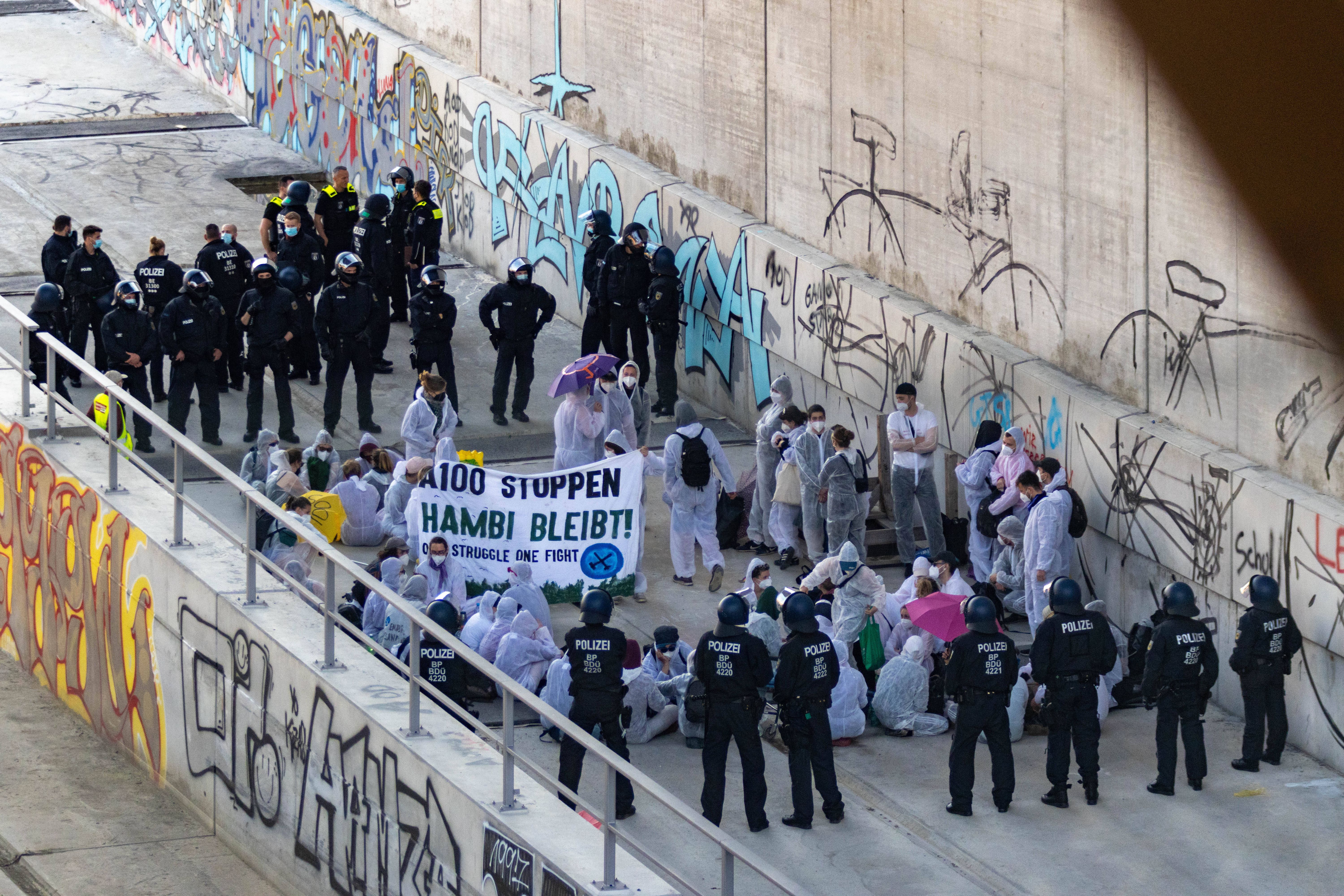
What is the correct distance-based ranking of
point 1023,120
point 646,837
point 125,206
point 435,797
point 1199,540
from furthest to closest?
point 125,206, point 1023,120, point 1199,540, point 646,837, point 435,797

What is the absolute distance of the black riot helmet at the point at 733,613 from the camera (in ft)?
41.7

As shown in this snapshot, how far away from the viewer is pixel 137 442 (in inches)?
813

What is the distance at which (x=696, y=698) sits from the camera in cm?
1300

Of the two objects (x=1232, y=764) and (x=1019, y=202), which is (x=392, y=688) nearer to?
(x=1232, y=764)

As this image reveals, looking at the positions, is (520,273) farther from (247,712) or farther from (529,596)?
(247,712)

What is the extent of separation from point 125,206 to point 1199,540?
1876cm

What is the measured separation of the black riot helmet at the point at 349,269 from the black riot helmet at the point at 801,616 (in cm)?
926

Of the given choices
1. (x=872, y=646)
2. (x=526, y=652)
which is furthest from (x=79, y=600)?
(x=872, y=646)

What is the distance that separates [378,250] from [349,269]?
10.8ft

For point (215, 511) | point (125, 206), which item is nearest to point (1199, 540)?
point (215, 511)

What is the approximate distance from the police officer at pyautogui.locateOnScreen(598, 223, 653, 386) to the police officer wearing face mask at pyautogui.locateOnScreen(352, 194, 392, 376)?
2836 mm

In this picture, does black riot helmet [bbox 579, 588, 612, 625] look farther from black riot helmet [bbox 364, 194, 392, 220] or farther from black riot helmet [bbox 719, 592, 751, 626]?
black riot helmet [bbox 364, 194, 392, 220]

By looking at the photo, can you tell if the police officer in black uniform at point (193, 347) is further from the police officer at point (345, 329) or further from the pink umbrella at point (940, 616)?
the pink umbrella at point (940, 616)

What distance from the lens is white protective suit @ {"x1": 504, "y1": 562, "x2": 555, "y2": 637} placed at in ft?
50.2
